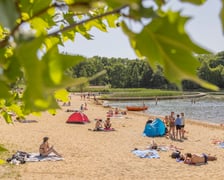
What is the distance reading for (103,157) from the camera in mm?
16344

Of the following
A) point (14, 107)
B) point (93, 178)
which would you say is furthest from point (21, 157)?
point (14, 107)

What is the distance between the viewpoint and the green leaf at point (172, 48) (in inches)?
23.0

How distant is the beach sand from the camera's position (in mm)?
13172

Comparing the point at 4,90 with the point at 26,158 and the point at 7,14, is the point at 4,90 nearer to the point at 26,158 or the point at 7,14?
the point at 7,14

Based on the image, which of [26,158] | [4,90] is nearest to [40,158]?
[26,158]

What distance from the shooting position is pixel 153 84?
106125mm

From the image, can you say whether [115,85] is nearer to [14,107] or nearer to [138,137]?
[138,137]

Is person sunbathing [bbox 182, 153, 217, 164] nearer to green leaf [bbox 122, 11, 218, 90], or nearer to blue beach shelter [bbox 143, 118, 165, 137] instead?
blue beach shelter [bbox 143, 118, 165, 137]

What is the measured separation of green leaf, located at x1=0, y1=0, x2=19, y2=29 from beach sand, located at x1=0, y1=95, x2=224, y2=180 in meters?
12.0

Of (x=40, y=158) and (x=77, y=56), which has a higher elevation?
(x=77, y=56)

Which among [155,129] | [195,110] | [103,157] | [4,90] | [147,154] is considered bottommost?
[103,157]

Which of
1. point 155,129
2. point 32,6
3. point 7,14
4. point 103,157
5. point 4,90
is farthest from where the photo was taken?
point 155,129

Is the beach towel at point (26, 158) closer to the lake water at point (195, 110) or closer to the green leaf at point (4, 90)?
the green leaf at point (4, 90)

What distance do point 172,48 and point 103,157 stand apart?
16.0m
